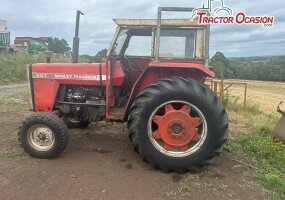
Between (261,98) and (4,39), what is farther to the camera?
(4,39)

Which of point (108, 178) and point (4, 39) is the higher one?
point (4, 39)

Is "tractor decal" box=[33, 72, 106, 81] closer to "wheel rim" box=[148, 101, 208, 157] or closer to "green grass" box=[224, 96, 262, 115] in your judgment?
"wheel rim" box=[148, 101, 208, 157]

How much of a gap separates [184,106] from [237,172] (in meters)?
1.18

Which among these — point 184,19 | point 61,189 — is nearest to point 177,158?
point 61,189

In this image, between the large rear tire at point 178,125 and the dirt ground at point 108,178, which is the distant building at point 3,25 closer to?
the dirt ground at point 108,178

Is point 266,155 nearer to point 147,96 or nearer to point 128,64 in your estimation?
point 147,96

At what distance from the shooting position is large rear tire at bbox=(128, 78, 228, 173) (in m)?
4.90

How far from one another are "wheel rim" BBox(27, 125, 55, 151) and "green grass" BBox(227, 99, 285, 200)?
295 cm

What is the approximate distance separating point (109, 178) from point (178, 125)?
118 centimetres

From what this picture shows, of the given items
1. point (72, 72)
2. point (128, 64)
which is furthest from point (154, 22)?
point (72, 72)

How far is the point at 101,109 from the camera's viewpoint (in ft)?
19.4

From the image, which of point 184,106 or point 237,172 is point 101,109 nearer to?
point 184,106

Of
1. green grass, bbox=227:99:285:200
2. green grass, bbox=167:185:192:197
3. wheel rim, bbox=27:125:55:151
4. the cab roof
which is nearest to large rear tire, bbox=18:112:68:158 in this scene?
wheel rim, bbox=27:125:55:151

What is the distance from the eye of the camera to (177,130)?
5059 mm
